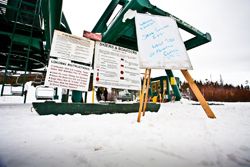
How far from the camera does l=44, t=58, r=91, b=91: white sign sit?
2.68 metres

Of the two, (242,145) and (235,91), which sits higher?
(235,91)

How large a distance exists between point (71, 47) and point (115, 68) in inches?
40.3

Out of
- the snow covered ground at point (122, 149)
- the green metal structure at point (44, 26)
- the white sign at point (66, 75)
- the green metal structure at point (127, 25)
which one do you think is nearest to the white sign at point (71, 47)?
the white sign at point (66, 75)

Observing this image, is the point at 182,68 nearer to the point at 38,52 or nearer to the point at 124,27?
the point at 124,27

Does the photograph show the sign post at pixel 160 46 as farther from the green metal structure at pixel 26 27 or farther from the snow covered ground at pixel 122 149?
the green metal structure at pixel 26 27

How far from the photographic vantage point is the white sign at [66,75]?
8.81 feet

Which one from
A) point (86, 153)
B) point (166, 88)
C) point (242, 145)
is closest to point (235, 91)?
point (166, 88)

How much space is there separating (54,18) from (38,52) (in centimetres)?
304

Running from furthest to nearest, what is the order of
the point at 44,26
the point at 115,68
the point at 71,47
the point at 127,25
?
the point at 44,26
the point at 127,25
the point at 115,68
the point at 71,47

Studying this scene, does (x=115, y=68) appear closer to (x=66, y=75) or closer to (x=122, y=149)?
(x=66, y=75)

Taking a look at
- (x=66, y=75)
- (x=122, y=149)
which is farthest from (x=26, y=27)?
(x=122, y=149)

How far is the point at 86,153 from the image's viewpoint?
113 centimetres

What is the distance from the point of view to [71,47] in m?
3.00

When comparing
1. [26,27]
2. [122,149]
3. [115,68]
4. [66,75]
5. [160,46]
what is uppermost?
[26,27]
